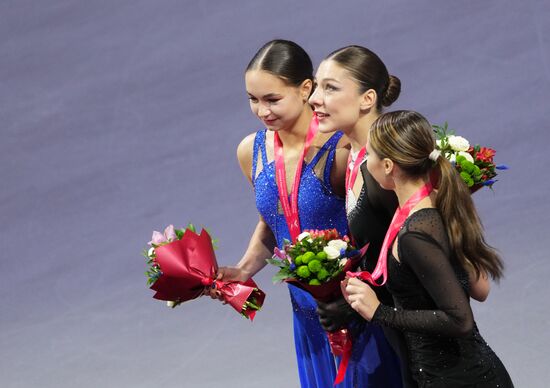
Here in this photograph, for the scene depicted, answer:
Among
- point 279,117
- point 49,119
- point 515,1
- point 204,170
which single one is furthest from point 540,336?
point 49,119

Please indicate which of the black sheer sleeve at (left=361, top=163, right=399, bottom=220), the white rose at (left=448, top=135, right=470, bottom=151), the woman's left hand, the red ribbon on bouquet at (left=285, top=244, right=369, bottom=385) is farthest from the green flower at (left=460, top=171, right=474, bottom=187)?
the woman's left hand

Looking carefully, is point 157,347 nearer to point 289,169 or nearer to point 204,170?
point 204,170

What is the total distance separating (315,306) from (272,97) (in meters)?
0.80

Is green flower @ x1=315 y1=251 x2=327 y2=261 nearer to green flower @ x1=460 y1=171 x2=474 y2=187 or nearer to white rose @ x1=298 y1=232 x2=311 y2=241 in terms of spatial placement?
white rose @ x1=298 y1=232 x2=311 y2=241

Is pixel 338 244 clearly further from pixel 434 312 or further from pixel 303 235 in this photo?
pixel 434 312

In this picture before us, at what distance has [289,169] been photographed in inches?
180

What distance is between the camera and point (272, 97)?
4.45 meters

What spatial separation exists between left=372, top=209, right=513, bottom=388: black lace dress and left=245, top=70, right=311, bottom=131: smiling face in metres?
0.95

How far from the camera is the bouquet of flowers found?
4.25m

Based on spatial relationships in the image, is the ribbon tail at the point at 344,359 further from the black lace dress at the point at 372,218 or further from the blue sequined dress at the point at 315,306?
the black lace dress at the point at 372,218

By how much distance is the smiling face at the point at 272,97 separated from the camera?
4.43 metres

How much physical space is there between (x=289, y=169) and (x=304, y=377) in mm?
833

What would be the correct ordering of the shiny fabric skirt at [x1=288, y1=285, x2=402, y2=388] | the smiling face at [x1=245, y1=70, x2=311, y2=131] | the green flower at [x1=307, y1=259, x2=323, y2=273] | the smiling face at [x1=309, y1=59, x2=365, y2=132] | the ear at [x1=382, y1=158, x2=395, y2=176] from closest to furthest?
1. the ear at [x1=382, y1=158, x2=395, y2=176]
2. the green flower at [x1=307, y1=259, x2=323, y2=273]
3. the smiling face at [x1=309, y1=59, x2=365, y2=132]
4. the shiny fabric skirt at [x1=288, y1=285, x2=402, y2=388]
5. the smiling face at [x1=245, y1=70, x2=311, y2=131]

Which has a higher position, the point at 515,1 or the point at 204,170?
the point at 515,1
